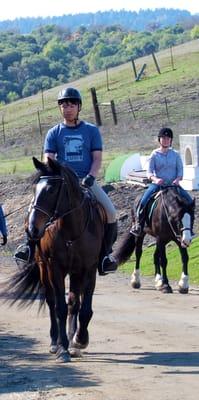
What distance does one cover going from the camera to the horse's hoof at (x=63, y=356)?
11.4 metres

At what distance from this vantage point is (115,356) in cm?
1167

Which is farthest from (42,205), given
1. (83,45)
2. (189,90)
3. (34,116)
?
(83,45)

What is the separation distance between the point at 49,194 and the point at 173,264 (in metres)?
10.2

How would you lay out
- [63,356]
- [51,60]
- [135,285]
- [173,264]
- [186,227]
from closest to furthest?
[63,356] → [186,227] → [135,285] → [173,264] → [51,60]

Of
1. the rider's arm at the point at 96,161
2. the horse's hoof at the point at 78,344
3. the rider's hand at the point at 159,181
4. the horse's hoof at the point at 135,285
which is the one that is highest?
the rider's arm at the point at 96,161

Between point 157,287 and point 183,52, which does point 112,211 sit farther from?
point 183,52

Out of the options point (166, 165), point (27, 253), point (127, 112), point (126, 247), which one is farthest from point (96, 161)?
point (127, 112)

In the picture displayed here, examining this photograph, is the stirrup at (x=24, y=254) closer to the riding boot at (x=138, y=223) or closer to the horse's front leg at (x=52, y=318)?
the horse's front leg at (x=52, y=318)

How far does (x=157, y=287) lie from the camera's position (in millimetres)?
18328

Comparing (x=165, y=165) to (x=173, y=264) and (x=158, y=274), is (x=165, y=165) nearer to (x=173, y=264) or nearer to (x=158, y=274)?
(x=158, y=274)

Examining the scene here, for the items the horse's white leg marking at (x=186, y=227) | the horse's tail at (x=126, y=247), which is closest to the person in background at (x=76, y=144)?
the horse's white leg marking at (x=186, y=227)

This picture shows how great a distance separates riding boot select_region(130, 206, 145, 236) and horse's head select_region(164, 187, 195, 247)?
764 millimetres

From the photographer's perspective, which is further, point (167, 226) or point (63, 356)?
point (167, 226)

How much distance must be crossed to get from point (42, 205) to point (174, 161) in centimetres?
725
